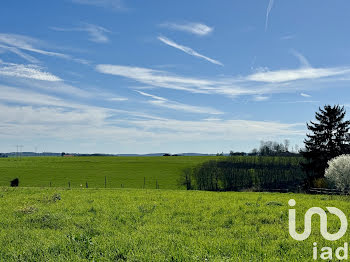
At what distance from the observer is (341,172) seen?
50094 mm

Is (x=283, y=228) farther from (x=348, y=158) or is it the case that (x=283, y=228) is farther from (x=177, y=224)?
(x=348, y=158)

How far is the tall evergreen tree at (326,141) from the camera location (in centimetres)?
5831

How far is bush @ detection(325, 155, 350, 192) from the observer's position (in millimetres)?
49959

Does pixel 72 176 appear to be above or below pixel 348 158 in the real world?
below

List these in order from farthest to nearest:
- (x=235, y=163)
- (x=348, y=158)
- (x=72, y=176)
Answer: (x=235, y=163), (x=72, y=176), (x=348, y=158)

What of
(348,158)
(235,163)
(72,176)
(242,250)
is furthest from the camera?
(235,163)

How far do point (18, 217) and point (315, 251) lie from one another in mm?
13970

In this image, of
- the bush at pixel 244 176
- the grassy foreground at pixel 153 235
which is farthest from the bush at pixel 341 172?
the bush at pixel 244 176

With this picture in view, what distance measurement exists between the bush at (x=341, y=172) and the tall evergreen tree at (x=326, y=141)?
655 centimetres

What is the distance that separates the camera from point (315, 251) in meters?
8.77

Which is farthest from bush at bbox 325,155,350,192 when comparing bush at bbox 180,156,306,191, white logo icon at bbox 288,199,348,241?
bush at bbox 180,156,306,191

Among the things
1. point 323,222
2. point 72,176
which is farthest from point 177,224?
point 72,176

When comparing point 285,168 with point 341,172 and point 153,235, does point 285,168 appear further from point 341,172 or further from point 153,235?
point 153,235

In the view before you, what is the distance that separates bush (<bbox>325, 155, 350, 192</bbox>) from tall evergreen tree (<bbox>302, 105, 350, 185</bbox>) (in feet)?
21.5
